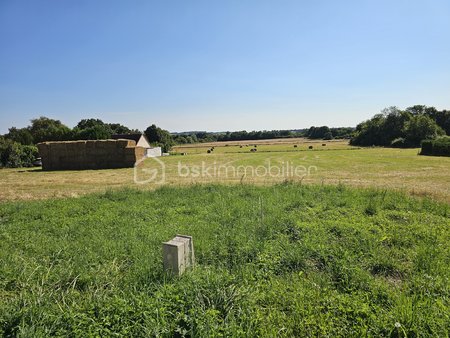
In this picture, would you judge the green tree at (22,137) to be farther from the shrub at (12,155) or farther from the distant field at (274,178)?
the distant field at (274,178)

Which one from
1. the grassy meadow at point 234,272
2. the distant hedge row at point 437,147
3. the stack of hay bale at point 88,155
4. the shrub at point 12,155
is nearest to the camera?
the grassy meadow at point 234,272

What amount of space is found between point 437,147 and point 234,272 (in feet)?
126

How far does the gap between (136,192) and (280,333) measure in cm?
883

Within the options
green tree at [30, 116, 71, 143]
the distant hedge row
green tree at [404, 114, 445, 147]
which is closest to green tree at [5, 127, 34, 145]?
green tree at [30, 116, 71, 143]

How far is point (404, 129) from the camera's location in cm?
5481

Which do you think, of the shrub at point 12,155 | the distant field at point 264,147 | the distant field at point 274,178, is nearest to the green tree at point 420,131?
the distant field at point 264,147

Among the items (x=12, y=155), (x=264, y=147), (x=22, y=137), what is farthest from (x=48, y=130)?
(x=264, y=147)

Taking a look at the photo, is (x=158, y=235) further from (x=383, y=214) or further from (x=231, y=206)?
(x=383, y=214)

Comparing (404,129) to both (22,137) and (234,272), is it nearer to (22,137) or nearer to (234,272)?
(234,272)

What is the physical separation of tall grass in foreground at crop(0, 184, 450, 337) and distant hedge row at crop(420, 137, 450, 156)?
31.1 metres

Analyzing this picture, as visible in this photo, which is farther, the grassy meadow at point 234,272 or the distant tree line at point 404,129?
the distant tree line at point 404,129

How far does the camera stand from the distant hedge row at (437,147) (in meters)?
31.5

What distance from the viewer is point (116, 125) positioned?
239ft

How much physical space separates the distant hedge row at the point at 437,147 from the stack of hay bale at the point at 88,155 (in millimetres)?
34980
